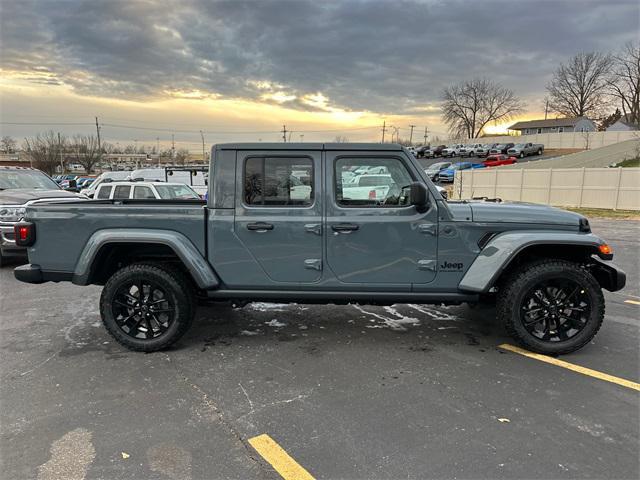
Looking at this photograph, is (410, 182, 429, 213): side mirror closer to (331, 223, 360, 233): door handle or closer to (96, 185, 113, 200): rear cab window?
(331, 223, 360, 233): door handle

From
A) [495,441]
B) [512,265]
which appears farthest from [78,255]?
[512,265]

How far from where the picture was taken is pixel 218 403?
3.25 m

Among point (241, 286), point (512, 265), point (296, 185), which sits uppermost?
point (296, 185)

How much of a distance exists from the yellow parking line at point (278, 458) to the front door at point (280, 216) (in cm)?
160

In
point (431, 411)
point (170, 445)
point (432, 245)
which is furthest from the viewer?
point (432, 245)

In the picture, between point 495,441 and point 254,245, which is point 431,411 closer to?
point 495,441

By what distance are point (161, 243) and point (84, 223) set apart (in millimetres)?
771

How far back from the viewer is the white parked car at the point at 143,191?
11820 millimetres

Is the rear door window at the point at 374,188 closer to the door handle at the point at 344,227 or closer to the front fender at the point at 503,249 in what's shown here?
the door handle at the point at 344,227

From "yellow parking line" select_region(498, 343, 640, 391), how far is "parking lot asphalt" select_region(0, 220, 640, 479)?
0.08 m

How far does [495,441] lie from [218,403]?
6.28 ft

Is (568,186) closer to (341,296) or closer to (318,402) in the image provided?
(341,296)

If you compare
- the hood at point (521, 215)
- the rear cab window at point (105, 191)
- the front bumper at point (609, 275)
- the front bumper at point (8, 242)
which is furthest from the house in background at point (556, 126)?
the front bumper at point (8, 242)

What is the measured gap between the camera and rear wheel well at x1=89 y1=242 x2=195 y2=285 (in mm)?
4195
